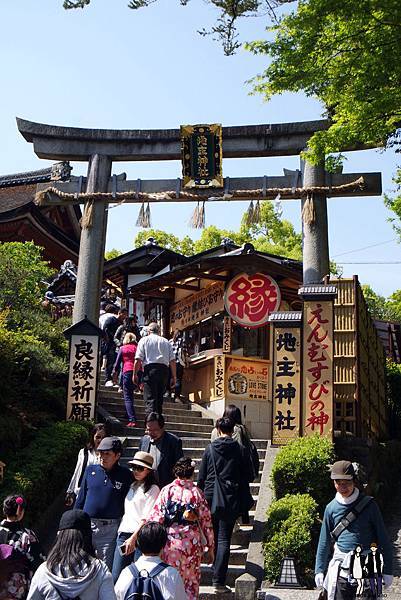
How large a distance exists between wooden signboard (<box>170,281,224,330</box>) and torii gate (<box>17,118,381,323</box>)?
302cm

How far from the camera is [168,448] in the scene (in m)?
8.58

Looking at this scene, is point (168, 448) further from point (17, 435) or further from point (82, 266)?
point (82, 266)

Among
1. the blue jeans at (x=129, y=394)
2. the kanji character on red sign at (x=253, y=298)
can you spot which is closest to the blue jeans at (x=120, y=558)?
the blue jeans at (x=129, y=394)

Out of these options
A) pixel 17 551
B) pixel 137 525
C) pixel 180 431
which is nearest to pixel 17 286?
pixel 180 431

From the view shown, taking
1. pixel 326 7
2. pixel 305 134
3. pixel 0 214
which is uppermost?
pixel 0 214

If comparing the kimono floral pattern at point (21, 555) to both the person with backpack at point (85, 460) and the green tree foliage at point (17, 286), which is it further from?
the green tree foliage at point (17, 286)

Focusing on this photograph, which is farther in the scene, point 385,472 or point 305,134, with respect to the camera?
point 305,134

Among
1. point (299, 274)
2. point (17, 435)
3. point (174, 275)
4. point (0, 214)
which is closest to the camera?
point (17, 435)

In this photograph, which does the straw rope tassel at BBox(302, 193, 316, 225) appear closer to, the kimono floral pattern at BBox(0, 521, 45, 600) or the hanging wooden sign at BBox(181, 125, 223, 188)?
the hanging wooden sign at BBox(181, 125, 223, 188)

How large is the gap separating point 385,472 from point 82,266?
7.62 meters

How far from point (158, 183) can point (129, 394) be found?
5.56 m

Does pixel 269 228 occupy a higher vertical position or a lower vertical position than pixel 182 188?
higher

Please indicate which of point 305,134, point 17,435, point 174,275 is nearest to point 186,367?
point 174,275

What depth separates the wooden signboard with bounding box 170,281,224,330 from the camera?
A: 63.9ft
